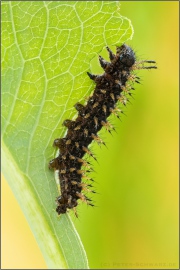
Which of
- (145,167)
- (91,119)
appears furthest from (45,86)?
(145,167)

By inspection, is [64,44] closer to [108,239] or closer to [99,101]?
[99,101]

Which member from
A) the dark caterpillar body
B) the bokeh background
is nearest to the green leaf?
the dark caterpillar body

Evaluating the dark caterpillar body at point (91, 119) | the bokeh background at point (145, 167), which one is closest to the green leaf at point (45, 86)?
the dark caterpillar body at point (91, 119)

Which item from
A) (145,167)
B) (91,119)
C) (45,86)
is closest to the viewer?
(45,86)

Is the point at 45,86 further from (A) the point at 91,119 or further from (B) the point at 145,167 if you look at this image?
(B) the point at 145,167

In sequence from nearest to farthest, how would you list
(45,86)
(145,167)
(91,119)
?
(45,86)
(91,119)
(145,167)

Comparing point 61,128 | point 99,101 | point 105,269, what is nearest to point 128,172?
point 105,269

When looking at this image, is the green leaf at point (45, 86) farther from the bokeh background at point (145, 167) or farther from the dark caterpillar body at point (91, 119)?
the bokeh background at point (145, 167)
